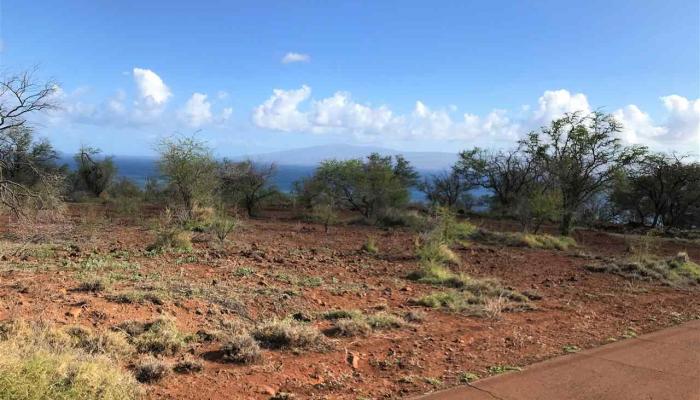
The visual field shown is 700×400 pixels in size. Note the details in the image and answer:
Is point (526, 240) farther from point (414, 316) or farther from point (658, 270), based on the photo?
point (414, 316)

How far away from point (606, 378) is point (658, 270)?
396 inches

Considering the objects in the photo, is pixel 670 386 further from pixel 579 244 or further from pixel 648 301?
pixel 579 244

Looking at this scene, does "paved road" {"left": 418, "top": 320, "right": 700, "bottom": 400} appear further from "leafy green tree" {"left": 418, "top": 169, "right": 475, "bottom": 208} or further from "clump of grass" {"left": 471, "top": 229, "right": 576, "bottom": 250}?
"leafy green tree" {"left": 418, "top": 169, "right": 475, "bottom": 208}

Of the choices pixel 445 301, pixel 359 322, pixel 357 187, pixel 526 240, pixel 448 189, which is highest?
pixel 357 187

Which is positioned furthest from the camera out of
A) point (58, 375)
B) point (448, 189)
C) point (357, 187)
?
point (448, 189)

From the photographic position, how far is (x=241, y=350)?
5.58m

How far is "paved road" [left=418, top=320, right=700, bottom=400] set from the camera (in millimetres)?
4820

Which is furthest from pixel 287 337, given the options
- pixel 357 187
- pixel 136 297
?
pixel 357 187

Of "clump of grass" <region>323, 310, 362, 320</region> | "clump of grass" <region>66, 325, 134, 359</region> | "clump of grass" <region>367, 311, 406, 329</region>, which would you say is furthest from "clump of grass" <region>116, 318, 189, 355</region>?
"clump of grass" <region>367, 311, 406, 329</region>

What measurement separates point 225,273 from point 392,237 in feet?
35.3

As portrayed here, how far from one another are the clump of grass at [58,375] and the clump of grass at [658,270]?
12.5m

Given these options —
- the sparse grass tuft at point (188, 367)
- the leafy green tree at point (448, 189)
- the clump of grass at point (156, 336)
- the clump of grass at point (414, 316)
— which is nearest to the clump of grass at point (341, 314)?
the clump of grass at point (414, 316)

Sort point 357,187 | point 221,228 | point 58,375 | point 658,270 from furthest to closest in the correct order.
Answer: point 357,187
point 221,228
point 658,270
point 58,375

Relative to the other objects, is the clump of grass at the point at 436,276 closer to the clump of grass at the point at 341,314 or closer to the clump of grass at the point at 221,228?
the clump of grass at the point at 341,314
